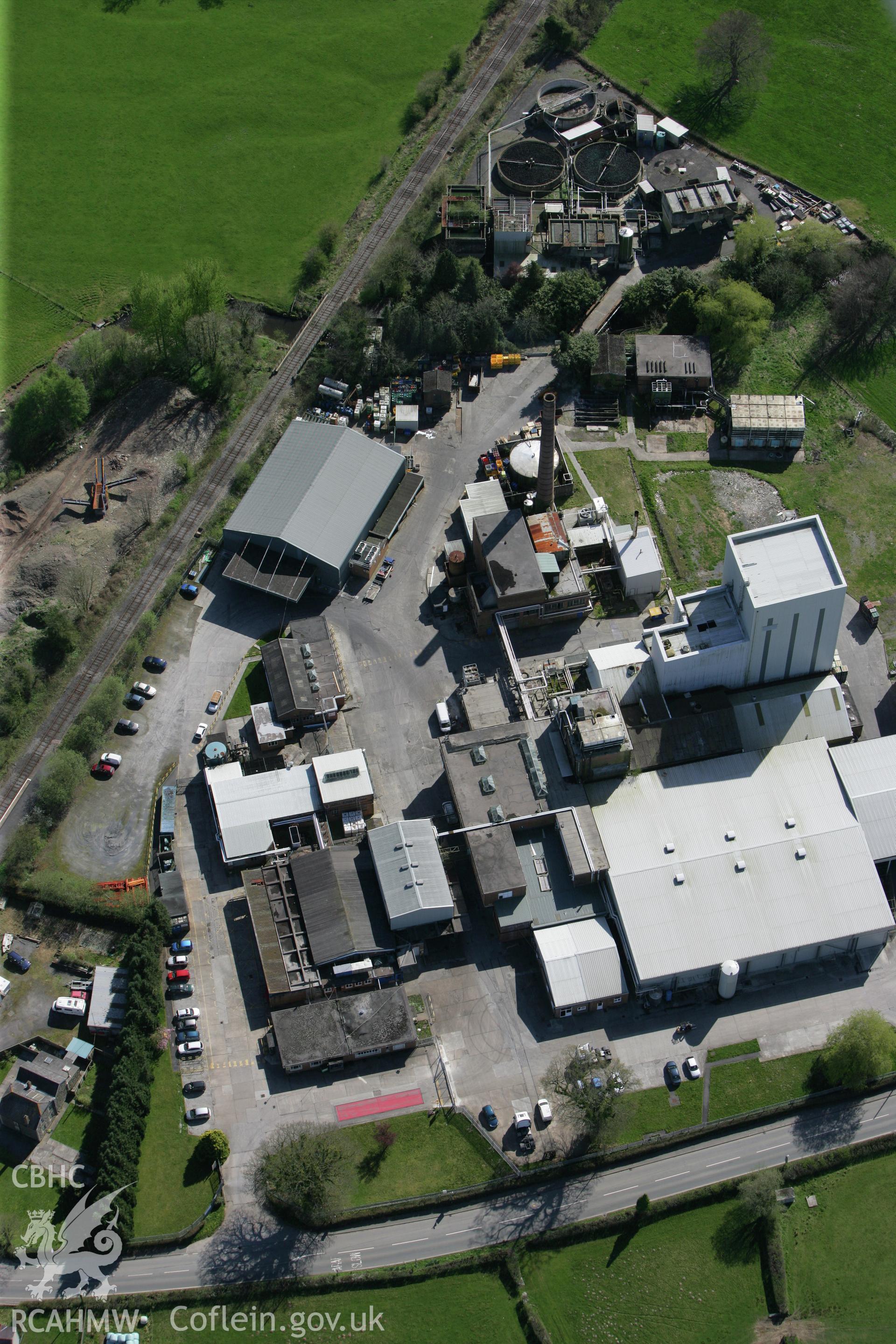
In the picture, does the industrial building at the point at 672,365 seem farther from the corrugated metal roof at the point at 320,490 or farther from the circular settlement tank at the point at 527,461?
the corrugated metal roof at the point at 320,490

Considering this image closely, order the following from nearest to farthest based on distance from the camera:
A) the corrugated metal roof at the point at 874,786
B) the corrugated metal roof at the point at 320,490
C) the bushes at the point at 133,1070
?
the bushes at the point at 133,1070
the corrugated metal roof at the point at 874,786
the corrugated metal roof at the point at 320,490

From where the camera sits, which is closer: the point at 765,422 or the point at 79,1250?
the point at 79,1250

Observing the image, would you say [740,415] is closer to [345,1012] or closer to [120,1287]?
[345,1012]

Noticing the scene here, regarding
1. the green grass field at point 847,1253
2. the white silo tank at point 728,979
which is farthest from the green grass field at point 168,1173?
the green grass field at point 847,1253

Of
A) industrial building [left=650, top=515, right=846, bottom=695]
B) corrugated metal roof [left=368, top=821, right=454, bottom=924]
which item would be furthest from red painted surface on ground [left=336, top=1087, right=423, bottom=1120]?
industrial building [left=650, top=515, right=846, bottom=695]

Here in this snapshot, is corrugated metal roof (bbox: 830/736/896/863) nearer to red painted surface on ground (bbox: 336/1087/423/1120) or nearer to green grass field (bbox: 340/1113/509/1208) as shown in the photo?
green grass field (bbox: 340/1113/509/1208)

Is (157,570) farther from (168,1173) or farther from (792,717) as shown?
(792,717)

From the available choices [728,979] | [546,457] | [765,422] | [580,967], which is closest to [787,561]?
[546,457]
